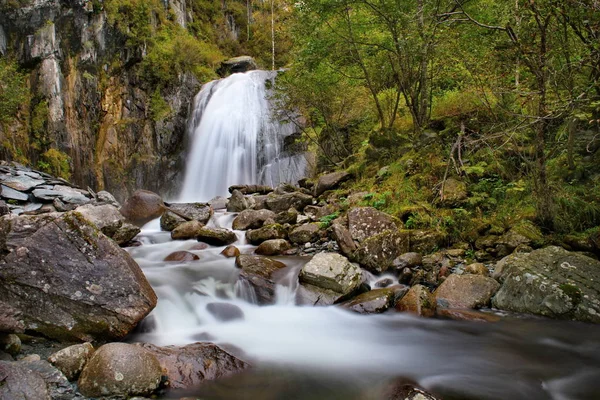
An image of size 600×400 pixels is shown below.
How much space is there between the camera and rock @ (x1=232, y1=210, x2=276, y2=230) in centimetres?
862

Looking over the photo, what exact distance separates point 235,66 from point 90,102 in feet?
32.0

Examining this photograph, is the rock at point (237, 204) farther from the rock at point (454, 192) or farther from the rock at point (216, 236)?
the rock at point (454, 192)

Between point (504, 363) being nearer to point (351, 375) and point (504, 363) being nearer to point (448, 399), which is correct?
point (448, 399)

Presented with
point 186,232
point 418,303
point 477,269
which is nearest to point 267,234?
point 186,232

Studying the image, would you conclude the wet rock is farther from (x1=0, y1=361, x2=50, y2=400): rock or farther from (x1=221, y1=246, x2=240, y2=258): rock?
(x1=0, y1=361, x2=50, y2=400): rock

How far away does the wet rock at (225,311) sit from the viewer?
4820 mm

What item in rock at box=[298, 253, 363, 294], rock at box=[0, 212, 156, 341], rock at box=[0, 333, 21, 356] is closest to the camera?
rock at box=[0, 333, 21, 356]

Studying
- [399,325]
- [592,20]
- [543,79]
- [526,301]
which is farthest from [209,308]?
[592,20]

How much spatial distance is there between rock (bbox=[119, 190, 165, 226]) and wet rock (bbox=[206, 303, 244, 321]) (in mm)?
5985

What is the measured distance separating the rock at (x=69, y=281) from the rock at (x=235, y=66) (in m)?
20.9

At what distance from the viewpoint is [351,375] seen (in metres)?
3.72

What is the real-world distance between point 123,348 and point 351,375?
2.17m

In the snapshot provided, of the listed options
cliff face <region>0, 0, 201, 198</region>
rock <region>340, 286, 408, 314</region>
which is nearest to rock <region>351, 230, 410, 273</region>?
rock <region>340, 286, 408, 314</region>

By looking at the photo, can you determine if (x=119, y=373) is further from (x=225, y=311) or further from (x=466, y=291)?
(x=466, y=291)
